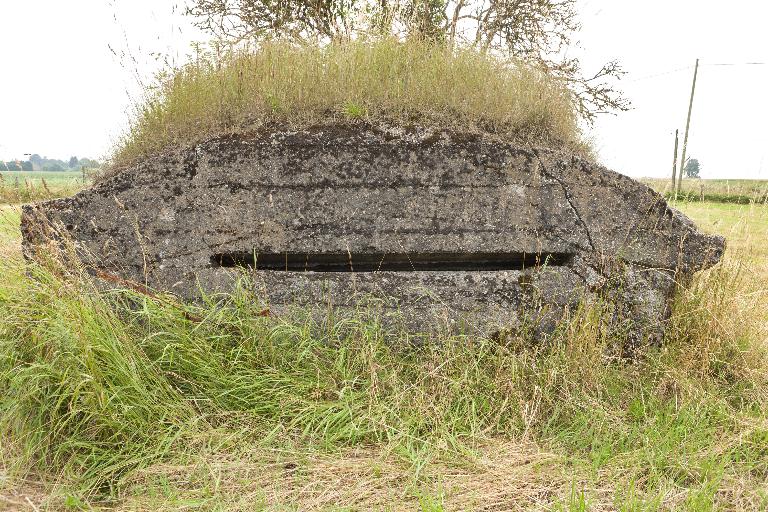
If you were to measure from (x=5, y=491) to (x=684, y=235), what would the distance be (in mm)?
3800

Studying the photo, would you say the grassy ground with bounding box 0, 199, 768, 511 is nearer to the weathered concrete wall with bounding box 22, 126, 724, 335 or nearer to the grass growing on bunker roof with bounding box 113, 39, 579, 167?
the weathered concrete wall with bounding box 22, 126, 724, 335

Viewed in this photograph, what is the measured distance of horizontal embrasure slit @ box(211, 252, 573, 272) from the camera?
11.1 ft

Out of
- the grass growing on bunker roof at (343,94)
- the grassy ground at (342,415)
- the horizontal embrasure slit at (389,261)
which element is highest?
the grass growing on bunker roof at (343,94)

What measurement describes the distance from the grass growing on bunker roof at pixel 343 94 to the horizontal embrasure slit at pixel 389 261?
0.79 metres

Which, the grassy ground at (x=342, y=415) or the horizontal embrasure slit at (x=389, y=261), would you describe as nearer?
the grassy ground at (x=342, y=415)

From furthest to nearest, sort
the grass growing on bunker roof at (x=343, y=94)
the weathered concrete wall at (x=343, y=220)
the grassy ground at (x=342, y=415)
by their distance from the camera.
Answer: the grass growing on bunker roof at (x=343, y=94) < the weathered concrete wall at (x=343, y=220) < the grassy ground at (x=342, y=415)

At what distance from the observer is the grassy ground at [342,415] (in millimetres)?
2350

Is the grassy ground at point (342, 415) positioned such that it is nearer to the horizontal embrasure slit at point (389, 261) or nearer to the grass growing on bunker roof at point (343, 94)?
the horizontal embrasure slit at point (389, 261)

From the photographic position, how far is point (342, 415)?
2703mm

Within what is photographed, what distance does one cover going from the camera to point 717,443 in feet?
8.79

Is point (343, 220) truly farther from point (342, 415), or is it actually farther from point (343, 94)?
point (342, 415)

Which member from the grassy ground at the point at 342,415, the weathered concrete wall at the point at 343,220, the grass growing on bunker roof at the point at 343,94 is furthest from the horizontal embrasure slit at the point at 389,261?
the grass growing on bunker roof at the point at 343,94

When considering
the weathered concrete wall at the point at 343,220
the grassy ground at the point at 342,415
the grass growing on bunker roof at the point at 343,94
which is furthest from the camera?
the grass growing on bunker roof at the point at 343,94

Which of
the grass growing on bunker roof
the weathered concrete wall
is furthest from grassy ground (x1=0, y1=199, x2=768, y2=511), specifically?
the grass growing on bunker roof
